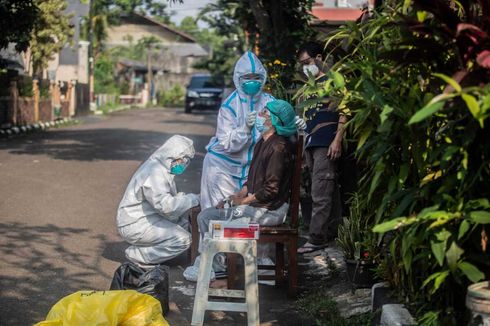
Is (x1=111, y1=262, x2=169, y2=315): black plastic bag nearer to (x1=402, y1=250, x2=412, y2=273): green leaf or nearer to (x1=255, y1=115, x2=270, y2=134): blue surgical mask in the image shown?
(x1=255, y1=115, x2=270, y2=134): blue surgical mask

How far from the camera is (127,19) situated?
3113 inches

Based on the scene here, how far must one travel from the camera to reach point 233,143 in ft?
27.9

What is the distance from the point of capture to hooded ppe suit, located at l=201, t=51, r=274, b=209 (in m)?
8.55

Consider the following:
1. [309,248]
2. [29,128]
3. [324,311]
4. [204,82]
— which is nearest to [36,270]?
[309,248]

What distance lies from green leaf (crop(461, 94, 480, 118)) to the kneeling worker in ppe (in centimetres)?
343

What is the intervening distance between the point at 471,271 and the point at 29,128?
79.4 ft

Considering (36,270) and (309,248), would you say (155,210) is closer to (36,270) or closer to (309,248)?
(36,270)

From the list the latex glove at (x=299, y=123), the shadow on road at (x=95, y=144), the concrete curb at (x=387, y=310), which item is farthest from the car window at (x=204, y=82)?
the concrete curb at (x=387, y=310)

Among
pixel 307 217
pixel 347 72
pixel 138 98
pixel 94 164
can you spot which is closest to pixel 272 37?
pixel 94 164

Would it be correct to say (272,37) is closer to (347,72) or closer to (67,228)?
(67,228)

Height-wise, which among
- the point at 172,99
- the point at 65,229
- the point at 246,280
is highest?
the point at 246,280

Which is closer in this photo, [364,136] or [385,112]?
[385,112]

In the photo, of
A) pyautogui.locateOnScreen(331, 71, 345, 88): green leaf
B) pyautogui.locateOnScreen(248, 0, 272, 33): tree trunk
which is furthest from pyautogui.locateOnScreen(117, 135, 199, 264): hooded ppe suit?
pyautogui.locateOnScreen(248, 0, 272, 33): tree trunk

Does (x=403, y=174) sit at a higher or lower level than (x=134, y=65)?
higher
